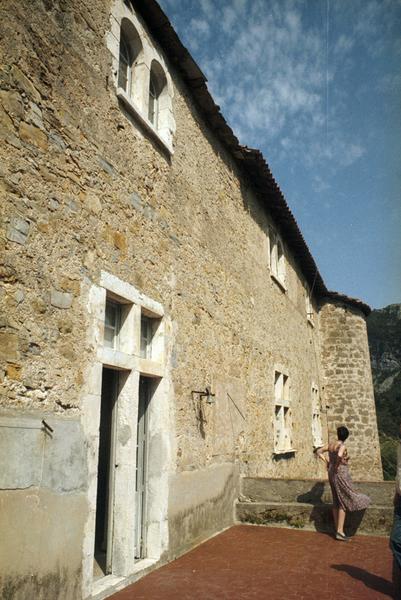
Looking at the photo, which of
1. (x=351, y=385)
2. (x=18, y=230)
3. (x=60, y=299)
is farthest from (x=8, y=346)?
(x=351, y=385)

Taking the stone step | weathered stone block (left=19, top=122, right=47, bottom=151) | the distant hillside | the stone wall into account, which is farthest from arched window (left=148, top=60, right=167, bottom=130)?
the distant hillside

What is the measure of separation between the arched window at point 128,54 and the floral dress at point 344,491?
5.19 metres

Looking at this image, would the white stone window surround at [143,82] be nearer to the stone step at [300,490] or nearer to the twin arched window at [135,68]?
the twin arched window at [135,68]

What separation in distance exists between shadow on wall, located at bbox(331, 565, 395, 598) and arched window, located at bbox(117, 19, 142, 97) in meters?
5.48

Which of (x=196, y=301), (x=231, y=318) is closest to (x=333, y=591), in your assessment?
(x=196, y=301)

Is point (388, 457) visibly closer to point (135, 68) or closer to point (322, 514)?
point (322, 514)

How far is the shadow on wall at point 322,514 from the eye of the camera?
6109 millimetres

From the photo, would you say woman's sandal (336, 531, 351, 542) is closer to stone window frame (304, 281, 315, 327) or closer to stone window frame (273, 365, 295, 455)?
stone window frame (273, 365, 295, 455)

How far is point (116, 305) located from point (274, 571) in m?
3.00

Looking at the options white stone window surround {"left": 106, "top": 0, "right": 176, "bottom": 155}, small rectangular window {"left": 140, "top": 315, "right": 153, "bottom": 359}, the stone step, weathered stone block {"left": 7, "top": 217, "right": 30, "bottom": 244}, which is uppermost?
white stone window surround {"left": 106, "top": 0, "right": 176, "bottom": 155}

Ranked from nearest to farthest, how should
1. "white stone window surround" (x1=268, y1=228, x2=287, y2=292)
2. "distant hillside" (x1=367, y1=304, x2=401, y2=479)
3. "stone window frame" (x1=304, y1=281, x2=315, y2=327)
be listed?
"white stone window surround" (x1=268, y1=228, x2=287, y2=292) → "stone window frame" (x1=304, y1=281, x2=315, y2=327) → "distant hillside" (x1=367, y1=304, x2=401, y2=479)

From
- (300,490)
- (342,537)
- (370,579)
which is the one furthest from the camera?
(300,490)

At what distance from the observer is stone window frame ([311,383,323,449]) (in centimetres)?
1281

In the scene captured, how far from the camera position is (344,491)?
5906 mm
